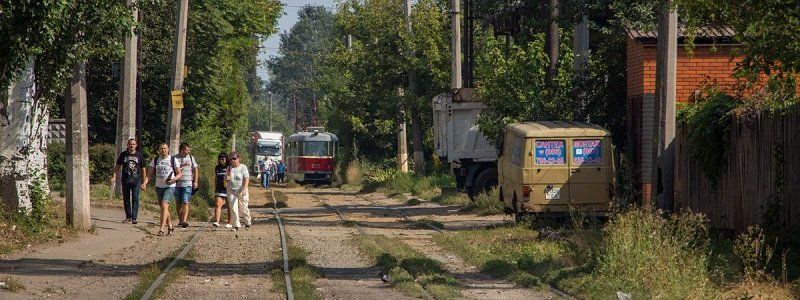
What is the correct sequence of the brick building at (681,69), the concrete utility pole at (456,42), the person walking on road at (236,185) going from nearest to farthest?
the person walking on road at (236,185) → the brick building at (681,69) → the concrete utility pole at (456,42)

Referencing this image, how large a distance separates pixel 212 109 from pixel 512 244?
28451mm

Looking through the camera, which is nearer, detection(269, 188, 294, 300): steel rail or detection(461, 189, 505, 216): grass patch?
detection(269, 188, 294, 300): steel rail

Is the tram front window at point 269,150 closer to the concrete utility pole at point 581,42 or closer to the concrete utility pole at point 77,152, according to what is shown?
the concrete utility pole at point 581,42

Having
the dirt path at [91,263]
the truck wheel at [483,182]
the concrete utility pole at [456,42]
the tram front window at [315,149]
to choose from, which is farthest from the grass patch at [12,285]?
the tram front window at [315,149]

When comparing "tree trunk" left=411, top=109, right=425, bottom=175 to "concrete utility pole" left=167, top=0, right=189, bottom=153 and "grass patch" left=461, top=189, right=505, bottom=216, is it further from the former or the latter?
"grass patch" left=461, top=189, right=505, bottom=216

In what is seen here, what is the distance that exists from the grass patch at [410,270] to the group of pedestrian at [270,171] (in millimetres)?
36832

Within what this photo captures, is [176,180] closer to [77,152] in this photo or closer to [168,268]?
[77,152]

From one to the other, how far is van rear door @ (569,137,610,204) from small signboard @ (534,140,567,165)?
0.52 feet

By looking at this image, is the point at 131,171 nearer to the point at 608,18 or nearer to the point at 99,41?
the point at 99,41

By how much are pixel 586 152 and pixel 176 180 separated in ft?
24.0

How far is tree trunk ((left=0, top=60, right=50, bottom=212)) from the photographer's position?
19875 millimetres

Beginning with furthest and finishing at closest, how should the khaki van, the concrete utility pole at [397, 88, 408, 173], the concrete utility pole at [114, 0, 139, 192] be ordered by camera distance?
the concrete utility pole at [397, 88, 408, 173] < the concrete utility pole at [114, 0, 139, 192] < the khaki van

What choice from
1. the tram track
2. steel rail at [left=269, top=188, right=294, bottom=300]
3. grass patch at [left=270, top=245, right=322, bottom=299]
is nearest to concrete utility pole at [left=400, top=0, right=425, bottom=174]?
the tram track

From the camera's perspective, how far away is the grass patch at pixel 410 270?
557 inches
